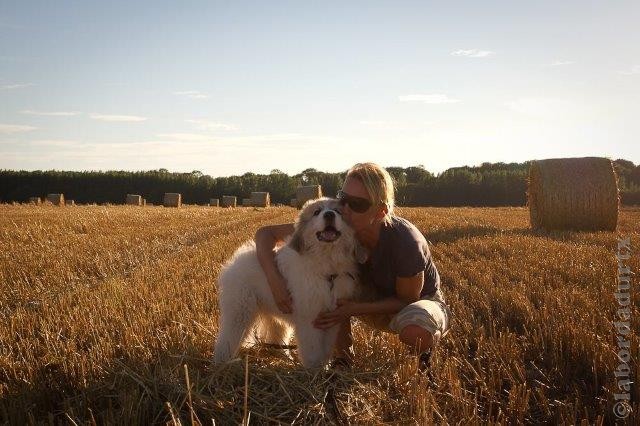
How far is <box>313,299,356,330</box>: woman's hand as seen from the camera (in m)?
3.64

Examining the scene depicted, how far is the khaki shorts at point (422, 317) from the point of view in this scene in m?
3.64

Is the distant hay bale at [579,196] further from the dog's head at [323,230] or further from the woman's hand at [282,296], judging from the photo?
the woman's hand at [282,296]

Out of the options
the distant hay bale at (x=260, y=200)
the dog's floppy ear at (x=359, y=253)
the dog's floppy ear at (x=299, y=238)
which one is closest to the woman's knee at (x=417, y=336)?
the dog's floppy ear at (x=359, y=253)

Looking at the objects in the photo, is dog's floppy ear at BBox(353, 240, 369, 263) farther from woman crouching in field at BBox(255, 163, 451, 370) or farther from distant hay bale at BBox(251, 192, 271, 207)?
distant hay bale at BBox(251, 192, 271, 207)

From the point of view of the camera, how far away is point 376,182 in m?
3.80

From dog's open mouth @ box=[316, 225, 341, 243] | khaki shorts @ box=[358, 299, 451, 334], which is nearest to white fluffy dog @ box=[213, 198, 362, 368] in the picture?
dog's open mouth @ box=[316, 225, 341, 243]

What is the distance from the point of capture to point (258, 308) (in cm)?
399

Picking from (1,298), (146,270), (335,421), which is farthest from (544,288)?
(1,298)

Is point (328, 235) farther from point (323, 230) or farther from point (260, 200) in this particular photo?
point (260, 200)

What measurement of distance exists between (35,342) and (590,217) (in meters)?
11.7

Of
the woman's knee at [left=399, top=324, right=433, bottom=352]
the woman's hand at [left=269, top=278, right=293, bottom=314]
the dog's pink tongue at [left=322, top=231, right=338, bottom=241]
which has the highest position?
the dog's pink tongue at [left=322, top=231, right=338, bottom=241]

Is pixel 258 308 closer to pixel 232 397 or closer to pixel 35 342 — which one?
pixel 232 397

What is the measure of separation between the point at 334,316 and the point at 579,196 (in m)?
10.5

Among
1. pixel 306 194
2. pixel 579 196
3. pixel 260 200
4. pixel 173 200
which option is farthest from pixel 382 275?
pixel 173 200
